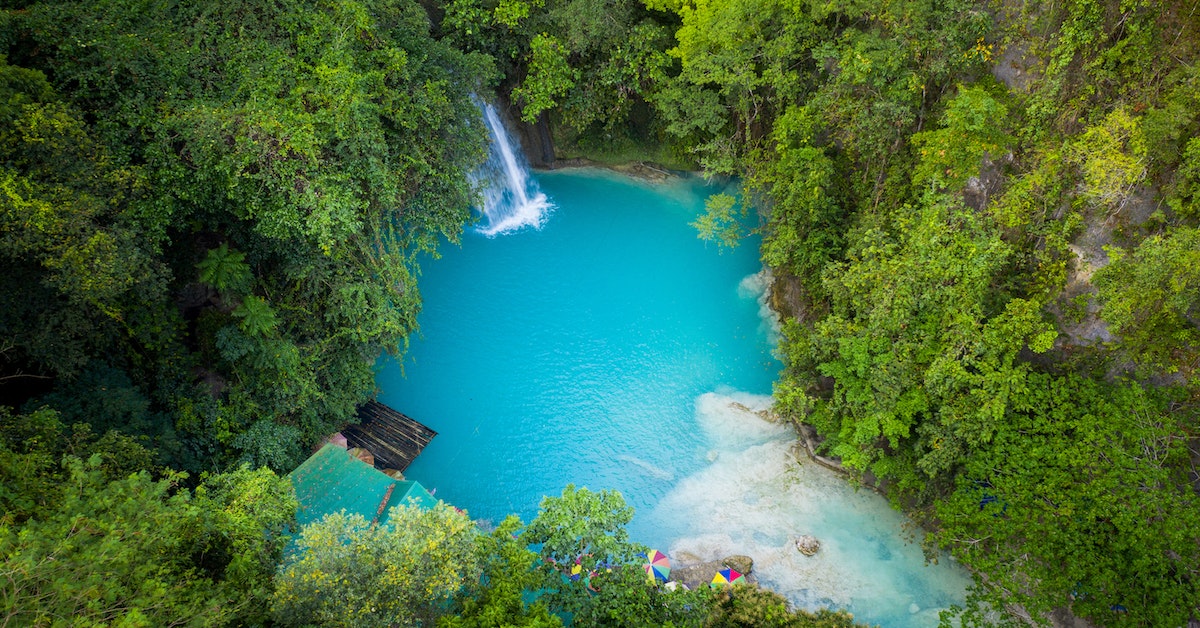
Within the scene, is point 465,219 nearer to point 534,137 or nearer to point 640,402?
point 640,402

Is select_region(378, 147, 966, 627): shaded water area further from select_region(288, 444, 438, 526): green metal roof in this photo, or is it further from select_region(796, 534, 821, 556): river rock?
select_region(288, 444, 438, 526): green metal roof

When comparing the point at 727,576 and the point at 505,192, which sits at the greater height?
the point at 505,192

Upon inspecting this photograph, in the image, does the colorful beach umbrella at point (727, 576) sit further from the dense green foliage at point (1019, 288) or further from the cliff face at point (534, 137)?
the cliff face at point (534, 137)

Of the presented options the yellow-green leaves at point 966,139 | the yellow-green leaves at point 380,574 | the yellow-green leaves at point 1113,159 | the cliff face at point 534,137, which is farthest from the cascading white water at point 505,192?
the yellow-green leaves at point 1113,159

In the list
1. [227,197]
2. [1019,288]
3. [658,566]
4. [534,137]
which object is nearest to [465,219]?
[227,197]

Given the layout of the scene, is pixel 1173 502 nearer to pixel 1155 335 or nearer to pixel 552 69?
pixel 1155 335

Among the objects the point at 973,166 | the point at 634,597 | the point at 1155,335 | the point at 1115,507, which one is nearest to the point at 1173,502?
the point at 1115,507

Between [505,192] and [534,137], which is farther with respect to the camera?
[534,137]
